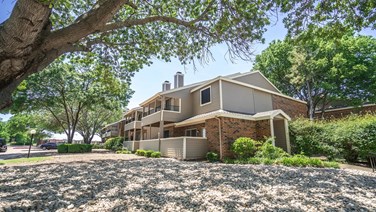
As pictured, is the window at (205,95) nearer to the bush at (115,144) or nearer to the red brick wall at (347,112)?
the red brick wall at (347,112)

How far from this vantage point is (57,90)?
70.6 ft

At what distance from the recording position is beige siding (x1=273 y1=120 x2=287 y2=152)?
14.5 metres

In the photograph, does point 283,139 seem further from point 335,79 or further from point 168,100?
point 335,79

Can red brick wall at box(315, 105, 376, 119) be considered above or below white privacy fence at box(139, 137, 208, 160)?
above

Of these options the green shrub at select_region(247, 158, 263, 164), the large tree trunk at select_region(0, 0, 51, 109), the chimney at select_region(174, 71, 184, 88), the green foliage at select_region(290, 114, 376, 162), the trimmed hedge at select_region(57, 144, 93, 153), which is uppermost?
the chimney at select_region(174, 71, 184, 88)

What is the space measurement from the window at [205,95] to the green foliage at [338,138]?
6.56 meters

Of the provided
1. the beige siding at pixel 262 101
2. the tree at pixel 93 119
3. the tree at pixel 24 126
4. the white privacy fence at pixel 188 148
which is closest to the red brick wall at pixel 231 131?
the white privacy fence at pixel 188 148

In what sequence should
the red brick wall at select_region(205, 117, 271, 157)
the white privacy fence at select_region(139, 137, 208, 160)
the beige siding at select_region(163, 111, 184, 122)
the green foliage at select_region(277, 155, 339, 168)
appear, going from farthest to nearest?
the beige siding at select_region(163, 111, 184, 122) < the white privacy fence at select_region(139, 137, 208, 160) < the red brick wall at select_region(205, 117, 271, 157) < the green foliage at select_region(277, 155, 339, 168)

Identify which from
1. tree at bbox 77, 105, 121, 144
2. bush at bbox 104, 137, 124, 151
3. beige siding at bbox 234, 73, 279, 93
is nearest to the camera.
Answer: beige siding at bbox 234, 73, 279, 93

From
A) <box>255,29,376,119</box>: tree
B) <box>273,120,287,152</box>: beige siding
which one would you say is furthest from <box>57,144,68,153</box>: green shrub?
<box>255,29,376,119</box>: tree

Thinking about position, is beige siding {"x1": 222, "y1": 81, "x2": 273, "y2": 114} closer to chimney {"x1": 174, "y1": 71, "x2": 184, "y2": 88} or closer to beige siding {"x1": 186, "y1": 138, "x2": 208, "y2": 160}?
beige siding {"x1": 186, "y1": 138, "x2": 208, "y2": 160}

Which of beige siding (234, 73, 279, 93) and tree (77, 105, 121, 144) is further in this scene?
tree (77, 105, 121, 144)

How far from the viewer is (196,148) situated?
13.9 meters

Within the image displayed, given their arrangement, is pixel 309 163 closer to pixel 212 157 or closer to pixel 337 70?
pixel 212 157
